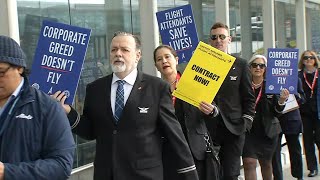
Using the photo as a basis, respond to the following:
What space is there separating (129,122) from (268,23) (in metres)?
8.43

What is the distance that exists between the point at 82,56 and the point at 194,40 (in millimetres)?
1965

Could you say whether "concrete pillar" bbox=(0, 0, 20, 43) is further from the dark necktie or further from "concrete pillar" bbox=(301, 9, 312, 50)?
"concrete pillar" bbox=(301, 9, 312, 50)

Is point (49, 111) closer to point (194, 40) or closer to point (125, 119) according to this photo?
point (125, 119)

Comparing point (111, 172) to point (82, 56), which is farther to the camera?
point (82, 56)

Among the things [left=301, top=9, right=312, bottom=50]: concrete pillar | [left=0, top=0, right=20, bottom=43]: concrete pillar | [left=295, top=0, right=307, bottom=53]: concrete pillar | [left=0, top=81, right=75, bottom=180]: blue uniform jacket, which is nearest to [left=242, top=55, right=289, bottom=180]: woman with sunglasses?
[left=0, top=0, right=20, bottom=43]: concrete pillar

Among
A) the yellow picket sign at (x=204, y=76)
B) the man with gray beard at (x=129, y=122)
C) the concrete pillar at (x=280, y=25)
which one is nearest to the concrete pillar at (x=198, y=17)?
the concrete pillar at (x=280, y=25)

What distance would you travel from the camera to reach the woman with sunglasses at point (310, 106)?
25.6ft

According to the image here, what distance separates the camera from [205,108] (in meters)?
4.12

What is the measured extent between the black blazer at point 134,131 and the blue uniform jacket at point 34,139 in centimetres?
87

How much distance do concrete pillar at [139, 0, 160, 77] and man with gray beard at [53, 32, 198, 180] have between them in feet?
11.0

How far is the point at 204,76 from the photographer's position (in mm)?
4141

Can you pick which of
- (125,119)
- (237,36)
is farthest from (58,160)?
(237,36)

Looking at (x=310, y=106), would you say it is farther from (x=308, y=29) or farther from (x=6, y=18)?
(x=308, y=29)

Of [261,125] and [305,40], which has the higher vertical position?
[305,40]
